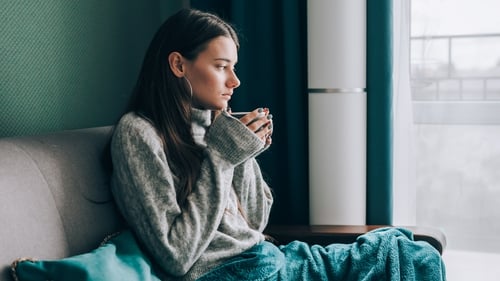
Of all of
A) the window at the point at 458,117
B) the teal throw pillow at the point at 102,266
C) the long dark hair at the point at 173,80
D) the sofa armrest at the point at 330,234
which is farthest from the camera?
the window at the point at 458,117

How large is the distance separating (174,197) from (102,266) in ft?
0.95

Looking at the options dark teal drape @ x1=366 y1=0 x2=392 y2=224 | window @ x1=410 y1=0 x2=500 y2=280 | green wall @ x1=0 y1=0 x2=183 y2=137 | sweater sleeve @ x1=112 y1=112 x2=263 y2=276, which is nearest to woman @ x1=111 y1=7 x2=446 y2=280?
sweater sleeve @ x1=112 y1=112 x2=263 y2=276

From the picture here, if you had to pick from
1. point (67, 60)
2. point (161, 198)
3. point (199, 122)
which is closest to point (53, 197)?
point (161, 198)

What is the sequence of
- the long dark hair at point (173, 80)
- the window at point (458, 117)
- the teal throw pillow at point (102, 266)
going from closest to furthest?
the teal throw pillow at point (102, 266) < the long dark hair at point (173, 80) < the window at point (458, 117)

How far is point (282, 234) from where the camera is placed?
1.82 meters

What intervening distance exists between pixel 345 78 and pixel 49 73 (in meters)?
0.93

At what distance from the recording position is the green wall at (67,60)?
154 centimetres

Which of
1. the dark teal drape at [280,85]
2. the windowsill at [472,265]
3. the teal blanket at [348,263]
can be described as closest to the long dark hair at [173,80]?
the teal blanket at [348,263]

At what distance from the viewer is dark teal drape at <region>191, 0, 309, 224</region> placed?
7.25 feet

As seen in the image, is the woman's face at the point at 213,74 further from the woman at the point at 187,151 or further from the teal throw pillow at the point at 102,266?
the teal throw pillow at the point at 102,266

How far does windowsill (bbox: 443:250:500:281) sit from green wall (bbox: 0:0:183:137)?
4.40 ft

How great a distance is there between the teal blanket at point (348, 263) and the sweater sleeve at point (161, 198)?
0.10 m

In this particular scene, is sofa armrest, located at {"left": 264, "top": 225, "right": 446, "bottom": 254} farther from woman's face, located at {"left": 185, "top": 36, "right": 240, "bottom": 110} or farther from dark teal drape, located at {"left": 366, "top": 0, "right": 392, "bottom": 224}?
woman's face, located at {"left": 185, "top": 36, "right": 240, "bottom": 110}

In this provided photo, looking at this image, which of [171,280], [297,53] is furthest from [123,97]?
[171,280]
